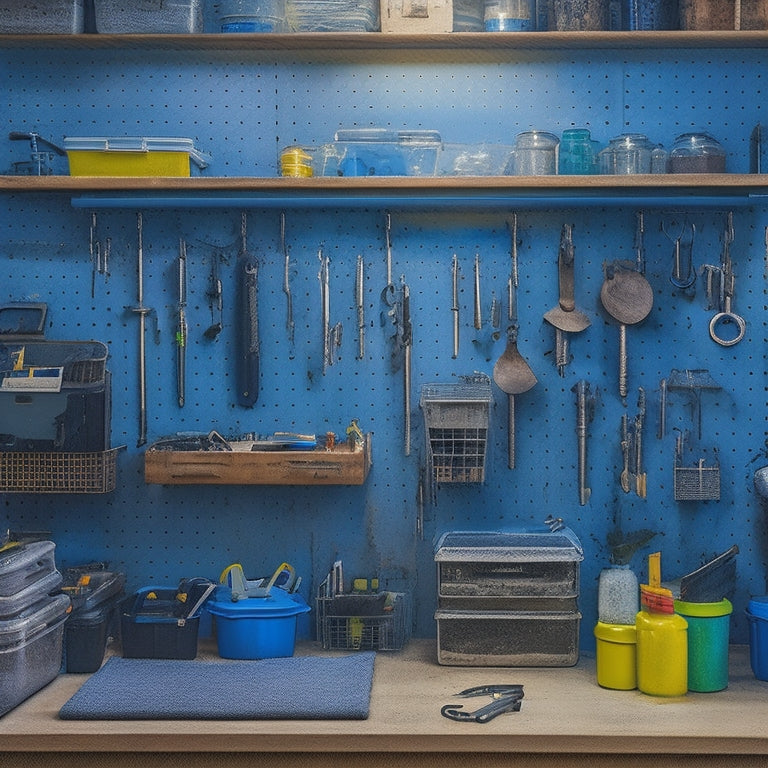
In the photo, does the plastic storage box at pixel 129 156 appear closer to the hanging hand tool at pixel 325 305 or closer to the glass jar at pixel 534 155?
the hanging hand tool at pixel 325 305

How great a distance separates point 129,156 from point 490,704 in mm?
1691

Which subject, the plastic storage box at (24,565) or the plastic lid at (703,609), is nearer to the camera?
the plastic storage box at (24,565)

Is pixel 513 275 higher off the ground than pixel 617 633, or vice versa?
pixel 513 275

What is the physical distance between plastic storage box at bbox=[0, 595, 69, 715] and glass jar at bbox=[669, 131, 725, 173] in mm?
1998

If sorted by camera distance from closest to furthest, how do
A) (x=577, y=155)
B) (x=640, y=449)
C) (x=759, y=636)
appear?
(x=759, y=636) < (x=577, y=155) < (x=640, y=449)

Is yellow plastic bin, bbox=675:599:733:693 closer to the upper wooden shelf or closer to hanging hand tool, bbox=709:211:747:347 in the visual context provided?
hanging hand tool, bbox=709:211:747:347

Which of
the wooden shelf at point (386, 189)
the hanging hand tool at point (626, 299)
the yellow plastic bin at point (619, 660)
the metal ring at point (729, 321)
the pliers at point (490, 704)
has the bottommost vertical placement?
the pliers at point (490, 704)

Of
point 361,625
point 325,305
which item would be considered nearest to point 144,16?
point 325,305

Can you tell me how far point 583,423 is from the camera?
2.96 metres

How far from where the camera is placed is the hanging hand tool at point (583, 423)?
296 centimetres

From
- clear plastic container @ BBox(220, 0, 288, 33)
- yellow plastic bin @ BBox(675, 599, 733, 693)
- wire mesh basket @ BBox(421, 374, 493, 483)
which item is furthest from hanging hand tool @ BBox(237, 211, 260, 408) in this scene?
yellow plastic bin @ BBox(675, 599, 733, 693)

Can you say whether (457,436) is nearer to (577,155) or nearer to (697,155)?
(577,155)

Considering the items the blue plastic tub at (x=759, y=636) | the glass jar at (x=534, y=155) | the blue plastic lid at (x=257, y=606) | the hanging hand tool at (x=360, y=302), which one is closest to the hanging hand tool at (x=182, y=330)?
the hanging hand tool at (x=360, y=302)

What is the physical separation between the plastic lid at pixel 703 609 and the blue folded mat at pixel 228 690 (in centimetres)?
80
